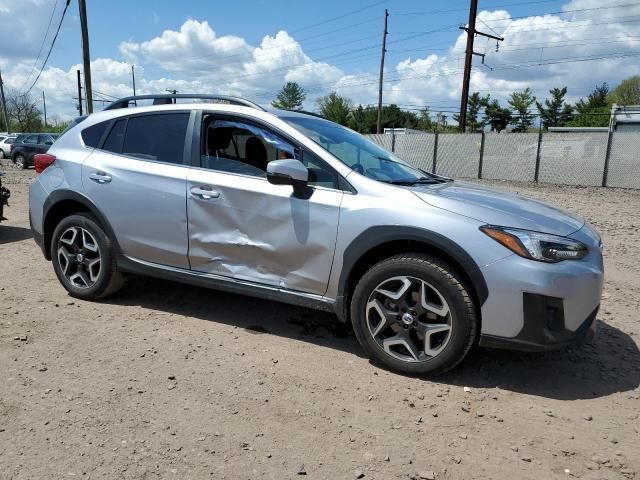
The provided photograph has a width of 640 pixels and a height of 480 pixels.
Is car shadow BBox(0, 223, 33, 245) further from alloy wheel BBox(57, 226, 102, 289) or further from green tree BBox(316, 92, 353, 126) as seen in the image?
green tree BBox(316, 92, 353, 126)

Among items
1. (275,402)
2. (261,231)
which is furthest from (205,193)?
(275,402)

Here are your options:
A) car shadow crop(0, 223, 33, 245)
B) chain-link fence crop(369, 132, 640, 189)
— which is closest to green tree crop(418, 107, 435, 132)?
chain-link fence crop(369, 132, 640, 189)

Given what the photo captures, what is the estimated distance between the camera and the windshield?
3.79m

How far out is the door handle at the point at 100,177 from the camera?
4.39 metres

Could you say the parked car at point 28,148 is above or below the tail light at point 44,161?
below

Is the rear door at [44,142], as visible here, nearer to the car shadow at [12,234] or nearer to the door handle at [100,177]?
the car shadow at [12,234]

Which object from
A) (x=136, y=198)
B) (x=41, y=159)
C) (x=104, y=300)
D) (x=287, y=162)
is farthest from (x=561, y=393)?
(x=41, y=159)

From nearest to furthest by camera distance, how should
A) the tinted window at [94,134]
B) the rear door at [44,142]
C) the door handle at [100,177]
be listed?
1. the door handle at [100,177]
2. the tinted window at [94,134]
3. the rear door at [44,142]

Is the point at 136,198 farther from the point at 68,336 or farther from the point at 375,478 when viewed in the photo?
the point at 375,478

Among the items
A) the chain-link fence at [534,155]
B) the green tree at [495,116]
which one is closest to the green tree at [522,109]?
the green tree at [495,116]

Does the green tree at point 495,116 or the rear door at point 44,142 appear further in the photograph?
the green tree at point 495,116

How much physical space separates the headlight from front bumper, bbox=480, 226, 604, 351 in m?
0.04

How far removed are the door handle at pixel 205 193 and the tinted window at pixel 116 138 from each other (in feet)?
3.31

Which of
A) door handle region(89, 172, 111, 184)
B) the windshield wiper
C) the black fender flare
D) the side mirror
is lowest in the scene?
the black fender flare
